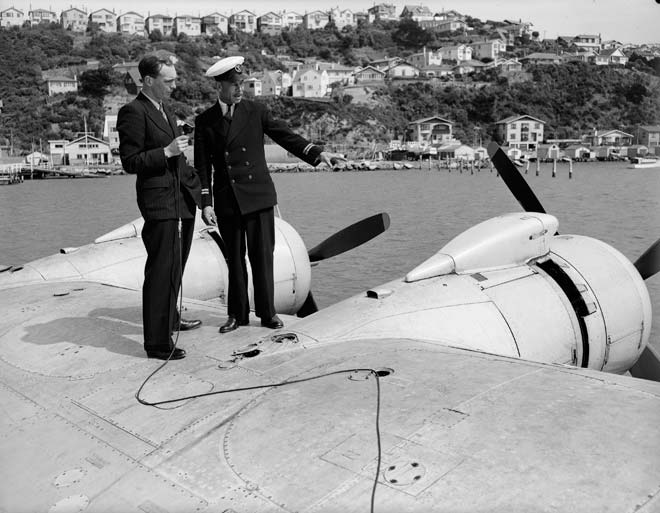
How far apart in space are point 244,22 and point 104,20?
124 feet

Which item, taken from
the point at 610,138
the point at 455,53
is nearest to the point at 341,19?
the point at 455,53

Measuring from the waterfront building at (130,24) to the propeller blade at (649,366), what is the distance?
620 feet

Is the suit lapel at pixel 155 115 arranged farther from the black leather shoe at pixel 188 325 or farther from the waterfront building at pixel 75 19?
the waterfront building at pixel 75 19

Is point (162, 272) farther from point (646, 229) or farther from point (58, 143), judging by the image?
point (58, 143)

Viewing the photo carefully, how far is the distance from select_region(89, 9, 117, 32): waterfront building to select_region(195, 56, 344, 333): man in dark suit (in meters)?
196

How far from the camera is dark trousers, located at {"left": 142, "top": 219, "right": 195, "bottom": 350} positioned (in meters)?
4.35

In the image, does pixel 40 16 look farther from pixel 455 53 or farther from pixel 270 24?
pixel 455 53

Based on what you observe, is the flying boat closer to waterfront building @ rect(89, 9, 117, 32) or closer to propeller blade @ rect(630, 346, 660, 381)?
propeller blade @ rect(630, 346, 660, 381)

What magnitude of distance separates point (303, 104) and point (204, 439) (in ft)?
437

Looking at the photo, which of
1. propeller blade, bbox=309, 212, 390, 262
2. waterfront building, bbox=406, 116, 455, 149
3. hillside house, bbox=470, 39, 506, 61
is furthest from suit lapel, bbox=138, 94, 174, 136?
hillside house, bbox=470, 39, 506, 61

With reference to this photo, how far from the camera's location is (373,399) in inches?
130

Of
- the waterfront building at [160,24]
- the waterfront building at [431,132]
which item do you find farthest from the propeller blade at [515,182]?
the waterfront building at [160,24]

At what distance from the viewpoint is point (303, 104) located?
436 ft

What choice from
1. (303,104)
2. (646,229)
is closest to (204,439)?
(646,229)
